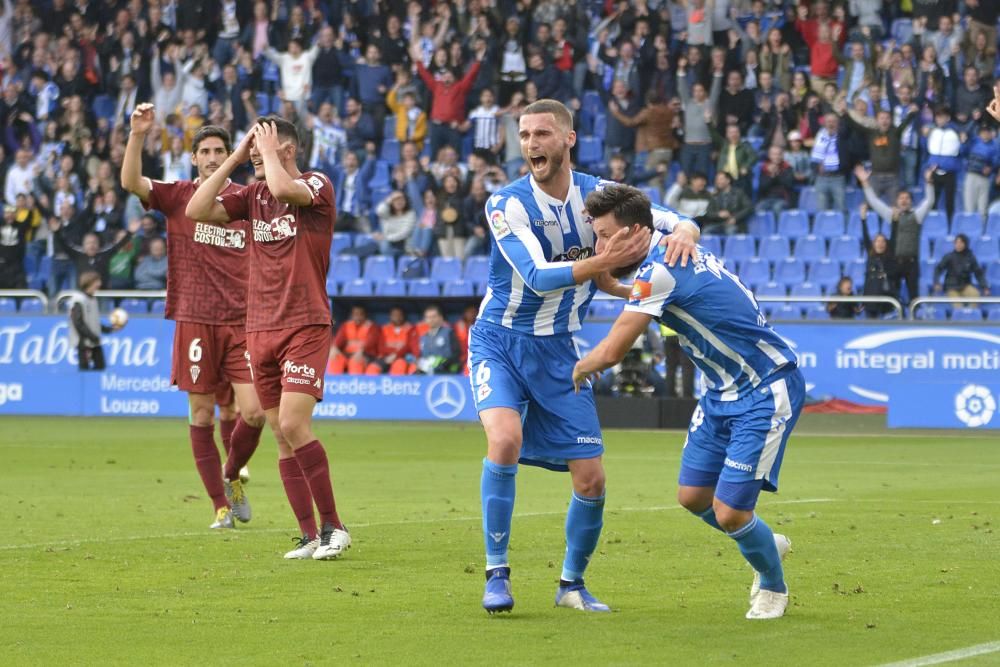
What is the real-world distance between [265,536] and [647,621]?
4028 millimetres

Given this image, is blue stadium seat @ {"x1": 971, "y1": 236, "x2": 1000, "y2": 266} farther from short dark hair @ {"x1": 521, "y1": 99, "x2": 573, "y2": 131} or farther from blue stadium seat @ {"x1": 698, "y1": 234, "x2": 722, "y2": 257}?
short dark hair @ {"x1": 521, "y1": 99, "x2": 573, "y2": 131}

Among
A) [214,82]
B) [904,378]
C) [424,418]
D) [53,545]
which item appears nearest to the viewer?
[53,545]

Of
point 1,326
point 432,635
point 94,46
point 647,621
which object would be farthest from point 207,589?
point 94,46

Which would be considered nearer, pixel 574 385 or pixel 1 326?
A: pixel 574 385

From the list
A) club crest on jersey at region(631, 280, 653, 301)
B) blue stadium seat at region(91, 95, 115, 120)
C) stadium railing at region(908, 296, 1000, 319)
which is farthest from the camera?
blue stadium seat at region(91, 95, 115, 120)

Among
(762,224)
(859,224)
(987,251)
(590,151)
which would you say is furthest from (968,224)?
(590,151)

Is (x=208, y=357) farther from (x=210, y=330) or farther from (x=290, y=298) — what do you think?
(x=290, y=298)

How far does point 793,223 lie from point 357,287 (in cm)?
682

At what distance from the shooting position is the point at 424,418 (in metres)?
23.5

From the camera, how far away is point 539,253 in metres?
7.44

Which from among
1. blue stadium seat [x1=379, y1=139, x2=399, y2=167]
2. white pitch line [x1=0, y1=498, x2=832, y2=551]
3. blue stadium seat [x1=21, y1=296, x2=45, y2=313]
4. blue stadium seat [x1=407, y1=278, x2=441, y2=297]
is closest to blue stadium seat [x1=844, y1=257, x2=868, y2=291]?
blue stadium seat [x1=407, y1=278, x2=441, y2=297]

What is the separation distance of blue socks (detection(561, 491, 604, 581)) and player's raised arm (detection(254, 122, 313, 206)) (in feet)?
8.80

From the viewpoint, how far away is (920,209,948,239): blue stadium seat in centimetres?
2420

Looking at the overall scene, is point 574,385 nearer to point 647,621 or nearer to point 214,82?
point 647,621
